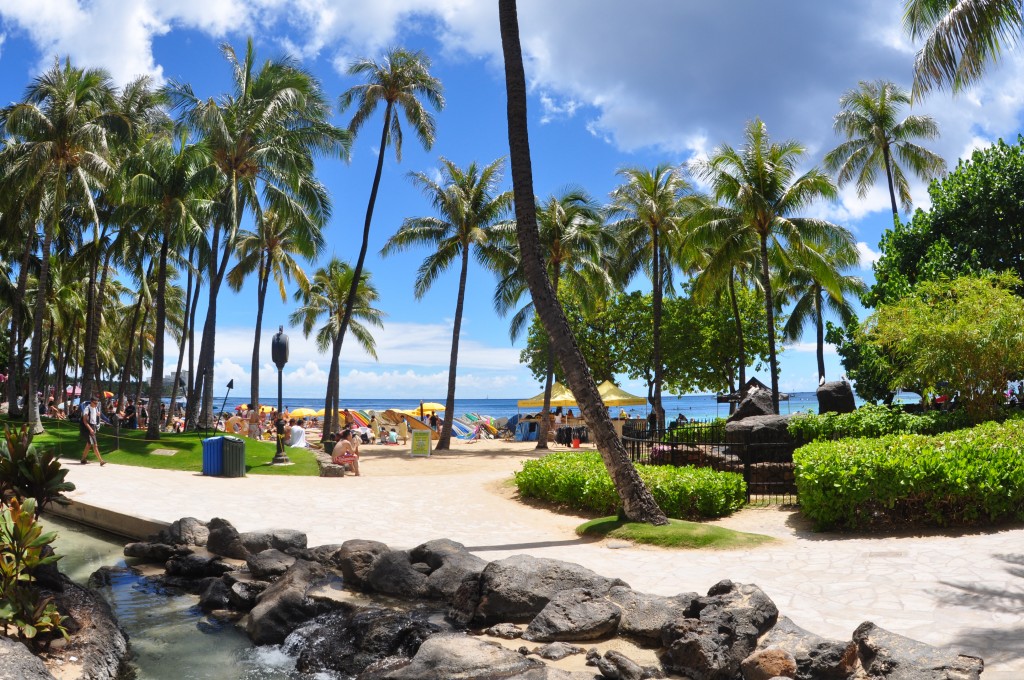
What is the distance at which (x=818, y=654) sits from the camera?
5.78 metres

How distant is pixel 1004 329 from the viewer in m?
15.5

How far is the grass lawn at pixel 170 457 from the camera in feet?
69.2

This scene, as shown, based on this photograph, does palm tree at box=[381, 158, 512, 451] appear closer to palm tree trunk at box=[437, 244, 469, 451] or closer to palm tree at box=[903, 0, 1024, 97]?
palm tree trunk at box=[437, 244, 469, 451]

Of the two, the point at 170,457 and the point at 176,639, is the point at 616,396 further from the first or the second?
the point at 176,639

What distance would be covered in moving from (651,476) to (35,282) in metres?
43.8

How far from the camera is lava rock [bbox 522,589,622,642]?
6867mm

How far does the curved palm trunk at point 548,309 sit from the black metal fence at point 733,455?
389cm

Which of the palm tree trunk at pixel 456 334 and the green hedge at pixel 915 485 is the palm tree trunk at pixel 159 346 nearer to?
the palm tree trunk at pixel 456 334

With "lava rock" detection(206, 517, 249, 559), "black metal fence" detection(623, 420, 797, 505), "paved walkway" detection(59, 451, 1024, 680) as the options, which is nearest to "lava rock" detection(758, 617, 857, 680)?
"paved walkway" detection(59, 451, 1024, 680)

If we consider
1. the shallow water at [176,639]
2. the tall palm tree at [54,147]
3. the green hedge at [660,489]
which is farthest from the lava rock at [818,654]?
the tall palm tree at [54,147]

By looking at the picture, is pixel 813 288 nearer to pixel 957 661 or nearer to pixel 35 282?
pixel 957 661

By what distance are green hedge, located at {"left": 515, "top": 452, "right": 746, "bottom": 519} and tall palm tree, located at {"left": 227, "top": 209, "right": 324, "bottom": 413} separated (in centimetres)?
1899

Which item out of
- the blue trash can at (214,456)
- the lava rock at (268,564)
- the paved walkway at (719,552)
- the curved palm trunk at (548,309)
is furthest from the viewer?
the blue trash can at (214,456)

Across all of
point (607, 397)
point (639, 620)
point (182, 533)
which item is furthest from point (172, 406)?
point (639, 620)
